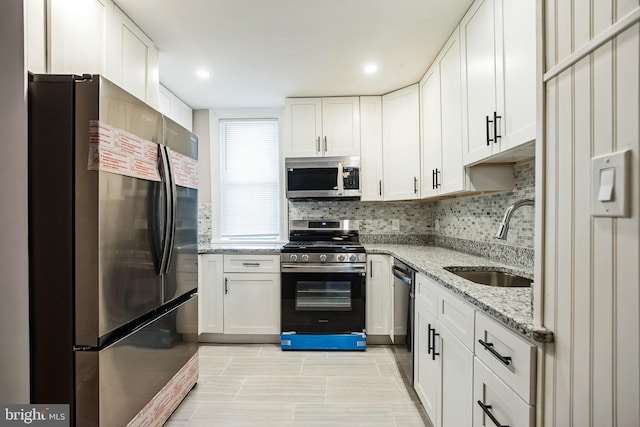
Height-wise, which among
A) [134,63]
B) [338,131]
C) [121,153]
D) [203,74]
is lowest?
[121,153]

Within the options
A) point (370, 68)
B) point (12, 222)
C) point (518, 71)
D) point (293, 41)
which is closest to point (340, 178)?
point (370, 68)

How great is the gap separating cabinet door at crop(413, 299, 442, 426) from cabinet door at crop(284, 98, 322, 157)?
1864 millimetres

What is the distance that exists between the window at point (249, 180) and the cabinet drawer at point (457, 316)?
227 centimetres

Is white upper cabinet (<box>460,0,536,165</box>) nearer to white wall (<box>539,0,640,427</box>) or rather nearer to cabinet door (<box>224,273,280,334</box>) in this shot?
white wall (<box>539,0,640,427</box>)

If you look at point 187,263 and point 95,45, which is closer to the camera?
point 95,45

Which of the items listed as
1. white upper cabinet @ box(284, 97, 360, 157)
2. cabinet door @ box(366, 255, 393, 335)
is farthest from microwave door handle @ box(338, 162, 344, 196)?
cabinet door @ box(366, 255, 393, 335)

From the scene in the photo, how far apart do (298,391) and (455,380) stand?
1195 mm

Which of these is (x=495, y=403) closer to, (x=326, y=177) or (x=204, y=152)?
(x=326, y=177)

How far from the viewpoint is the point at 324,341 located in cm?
277

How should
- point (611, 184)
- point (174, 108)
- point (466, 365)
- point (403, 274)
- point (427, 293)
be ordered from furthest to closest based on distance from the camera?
point (174, 108) → point (403, 274) → point (427, 293) → point (466, 365) → point (611, 184)

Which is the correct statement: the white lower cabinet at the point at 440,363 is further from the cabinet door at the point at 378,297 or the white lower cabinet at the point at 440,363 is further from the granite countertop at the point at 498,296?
the cabinet door at the point at 378,297

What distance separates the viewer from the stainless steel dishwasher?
2053 millimetres

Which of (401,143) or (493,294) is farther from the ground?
(401,143)

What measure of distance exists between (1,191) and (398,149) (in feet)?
9.07
